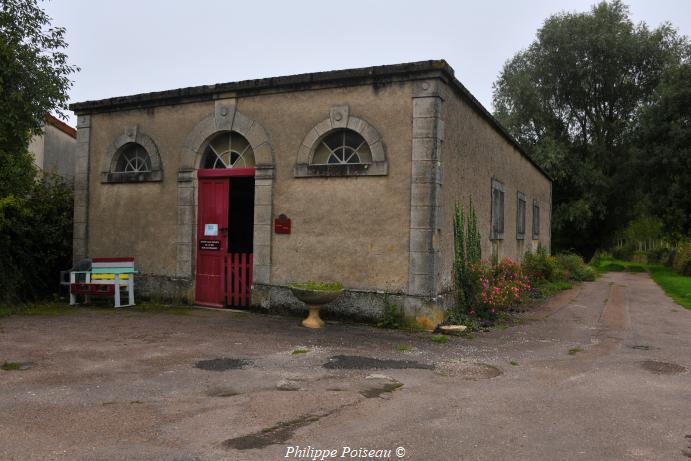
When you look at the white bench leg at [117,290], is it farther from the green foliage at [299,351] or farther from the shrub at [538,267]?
the shrub at [538,267]

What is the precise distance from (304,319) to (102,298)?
4689 millimetres

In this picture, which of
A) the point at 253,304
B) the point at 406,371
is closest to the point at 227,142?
the point at 253,304

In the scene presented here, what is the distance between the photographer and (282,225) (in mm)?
9820

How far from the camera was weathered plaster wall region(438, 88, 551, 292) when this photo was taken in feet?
31.2

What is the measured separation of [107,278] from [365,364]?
21.1 feet

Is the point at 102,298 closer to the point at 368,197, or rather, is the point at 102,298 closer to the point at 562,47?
the point at 368,197

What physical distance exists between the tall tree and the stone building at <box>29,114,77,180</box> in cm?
2086

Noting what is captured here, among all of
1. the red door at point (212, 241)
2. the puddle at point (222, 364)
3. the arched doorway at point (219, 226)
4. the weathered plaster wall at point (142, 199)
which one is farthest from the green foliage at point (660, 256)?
the puddle at point (222, 364)

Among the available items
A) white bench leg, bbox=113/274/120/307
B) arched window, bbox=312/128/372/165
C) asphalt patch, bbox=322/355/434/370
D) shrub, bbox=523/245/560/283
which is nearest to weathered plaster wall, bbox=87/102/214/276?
white bench leg, bbox=113/274/120/307

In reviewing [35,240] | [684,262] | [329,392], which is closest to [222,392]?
[329,392]

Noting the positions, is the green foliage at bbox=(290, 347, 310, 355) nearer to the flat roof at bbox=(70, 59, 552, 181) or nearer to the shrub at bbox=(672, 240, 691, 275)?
the flat roof at bbox=(70, 59, 552, 181)

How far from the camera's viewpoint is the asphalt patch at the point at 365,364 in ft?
20.9

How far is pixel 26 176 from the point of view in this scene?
36.7 ft

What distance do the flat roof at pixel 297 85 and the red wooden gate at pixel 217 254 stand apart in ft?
4.93
